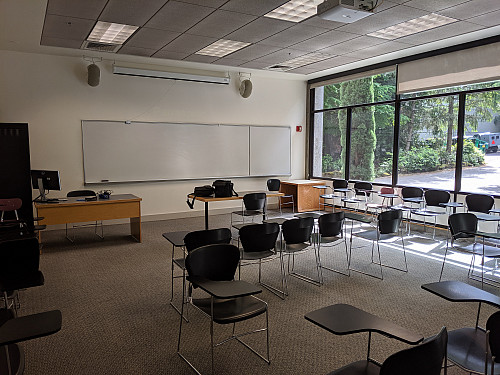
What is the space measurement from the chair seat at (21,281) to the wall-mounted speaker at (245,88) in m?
6.95

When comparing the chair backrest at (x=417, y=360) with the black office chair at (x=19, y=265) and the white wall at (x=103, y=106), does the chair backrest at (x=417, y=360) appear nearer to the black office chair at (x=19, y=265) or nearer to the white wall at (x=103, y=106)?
the black office chair at (x=19, y=265)

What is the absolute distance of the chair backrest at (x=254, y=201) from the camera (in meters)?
6.83

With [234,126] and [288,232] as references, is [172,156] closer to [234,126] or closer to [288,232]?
[234,126]

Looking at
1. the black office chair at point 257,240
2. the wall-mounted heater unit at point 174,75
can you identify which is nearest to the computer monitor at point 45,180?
the wall-mounted heater unit at point 174,75

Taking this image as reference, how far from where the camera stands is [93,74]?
7.66 meters

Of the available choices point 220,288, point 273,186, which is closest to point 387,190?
point 273,186

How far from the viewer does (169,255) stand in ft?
19.5

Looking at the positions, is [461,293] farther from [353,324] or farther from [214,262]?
[214,262]

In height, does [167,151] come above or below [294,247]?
above

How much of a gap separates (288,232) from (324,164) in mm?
6360

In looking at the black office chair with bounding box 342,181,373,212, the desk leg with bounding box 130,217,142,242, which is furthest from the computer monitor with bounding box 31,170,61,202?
the black office chair with bounding box 342,181,373,212

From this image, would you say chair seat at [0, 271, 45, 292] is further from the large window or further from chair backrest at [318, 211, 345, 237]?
the large window

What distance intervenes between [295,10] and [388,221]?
3106 mm

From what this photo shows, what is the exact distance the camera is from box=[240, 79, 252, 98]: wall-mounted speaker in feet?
30.8
